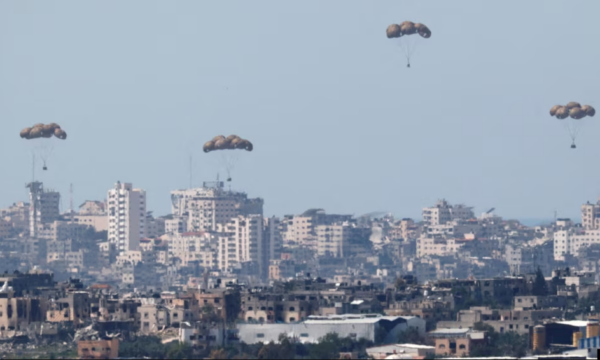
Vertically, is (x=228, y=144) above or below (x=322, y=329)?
above

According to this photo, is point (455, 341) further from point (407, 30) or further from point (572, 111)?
point (572, 111)

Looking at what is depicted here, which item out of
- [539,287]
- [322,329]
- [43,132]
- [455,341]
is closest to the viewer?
[455,341]

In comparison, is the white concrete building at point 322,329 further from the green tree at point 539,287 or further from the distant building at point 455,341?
the green tree at point 539,287

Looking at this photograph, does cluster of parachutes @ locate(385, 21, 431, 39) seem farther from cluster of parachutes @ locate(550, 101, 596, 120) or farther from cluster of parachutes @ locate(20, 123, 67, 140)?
cluster of parachutes @ locate(20, 123, 67, 140)

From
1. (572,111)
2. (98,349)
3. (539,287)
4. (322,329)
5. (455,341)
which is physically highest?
(572,111)

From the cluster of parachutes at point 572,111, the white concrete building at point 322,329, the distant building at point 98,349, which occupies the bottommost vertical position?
the distant building at point 98,349

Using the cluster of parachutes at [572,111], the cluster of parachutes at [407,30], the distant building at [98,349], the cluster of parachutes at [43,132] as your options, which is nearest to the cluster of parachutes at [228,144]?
the cluster of parachutes at [43,132]

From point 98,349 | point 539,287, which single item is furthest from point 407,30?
point 98,349
